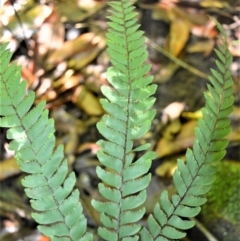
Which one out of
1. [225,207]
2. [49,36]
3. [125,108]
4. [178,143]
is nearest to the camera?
[125,108]

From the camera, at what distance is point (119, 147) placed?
0.86m

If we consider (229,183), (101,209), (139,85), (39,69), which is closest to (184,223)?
(101,209)

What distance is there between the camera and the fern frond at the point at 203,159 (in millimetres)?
879

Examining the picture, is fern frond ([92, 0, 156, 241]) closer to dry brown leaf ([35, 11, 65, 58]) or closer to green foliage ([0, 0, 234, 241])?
green foliage ([0, 0, 234, 241])

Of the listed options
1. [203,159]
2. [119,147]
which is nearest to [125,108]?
[119,147]

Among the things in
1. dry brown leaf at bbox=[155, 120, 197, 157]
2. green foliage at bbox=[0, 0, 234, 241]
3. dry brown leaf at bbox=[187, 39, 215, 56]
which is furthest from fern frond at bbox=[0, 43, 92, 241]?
dry brown leaf at bbox=[187, 39, 215, 56]

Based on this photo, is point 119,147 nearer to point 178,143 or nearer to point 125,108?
point 125,108

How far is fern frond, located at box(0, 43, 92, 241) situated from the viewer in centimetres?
84

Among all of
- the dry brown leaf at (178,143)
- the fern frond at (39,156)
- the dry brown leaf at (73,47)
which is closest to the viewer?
the fern frond at (39,156)

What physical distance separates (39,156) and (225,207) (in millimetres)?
576

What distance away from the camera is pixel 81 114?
1526mm

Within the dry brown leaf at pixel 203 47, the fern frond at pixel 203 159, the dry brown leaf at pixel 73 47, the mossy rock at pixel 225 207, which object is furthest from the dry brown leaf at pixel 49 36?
the fern frond at pixel 203 159

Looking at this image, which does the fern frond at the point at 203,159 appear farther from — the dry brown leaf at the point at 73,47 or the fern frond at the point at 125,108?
the dry brown leaf at the point at 73,47

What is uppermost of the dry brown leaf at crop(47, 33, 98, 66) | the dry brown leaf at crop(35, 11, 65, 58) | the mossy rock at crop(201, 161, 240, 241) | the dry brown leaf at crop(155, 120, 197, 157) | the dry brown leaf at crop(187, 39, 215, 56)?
the dry brown leaf at crop(35, 11, 65, 58)
